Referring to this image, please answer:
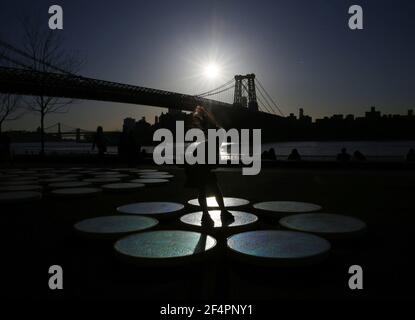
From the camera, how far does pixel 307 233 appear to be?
3.00 m

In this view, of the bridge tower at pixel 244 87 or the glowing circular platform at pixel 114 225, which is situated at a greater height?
the bridge tower at pixel 244 87

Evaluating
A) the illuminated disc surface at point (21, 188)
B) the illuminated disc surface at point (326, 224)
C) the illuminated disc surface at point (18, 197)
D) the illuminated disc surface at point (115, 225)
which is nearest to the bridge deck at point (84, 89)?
the illuminated disc surface at point (21, 188)

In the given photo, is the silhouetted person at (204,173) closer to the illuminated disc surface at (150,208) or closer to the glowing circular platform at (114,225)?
the glowing circular platform at (114,225)

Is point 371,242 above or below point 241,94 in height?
below

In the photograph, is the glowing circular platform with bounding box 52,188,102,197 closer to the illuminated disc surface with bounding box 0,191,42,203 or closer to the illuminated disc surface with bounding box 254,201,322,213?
the illuminated disc surface with bounding box 0,191,42,203

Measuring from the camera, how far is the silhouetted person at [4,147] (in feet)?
42.7

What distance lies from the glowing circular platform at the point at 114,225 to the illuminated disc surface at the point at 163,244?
269 mm

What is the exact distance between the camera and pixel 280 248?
2.60 meters
